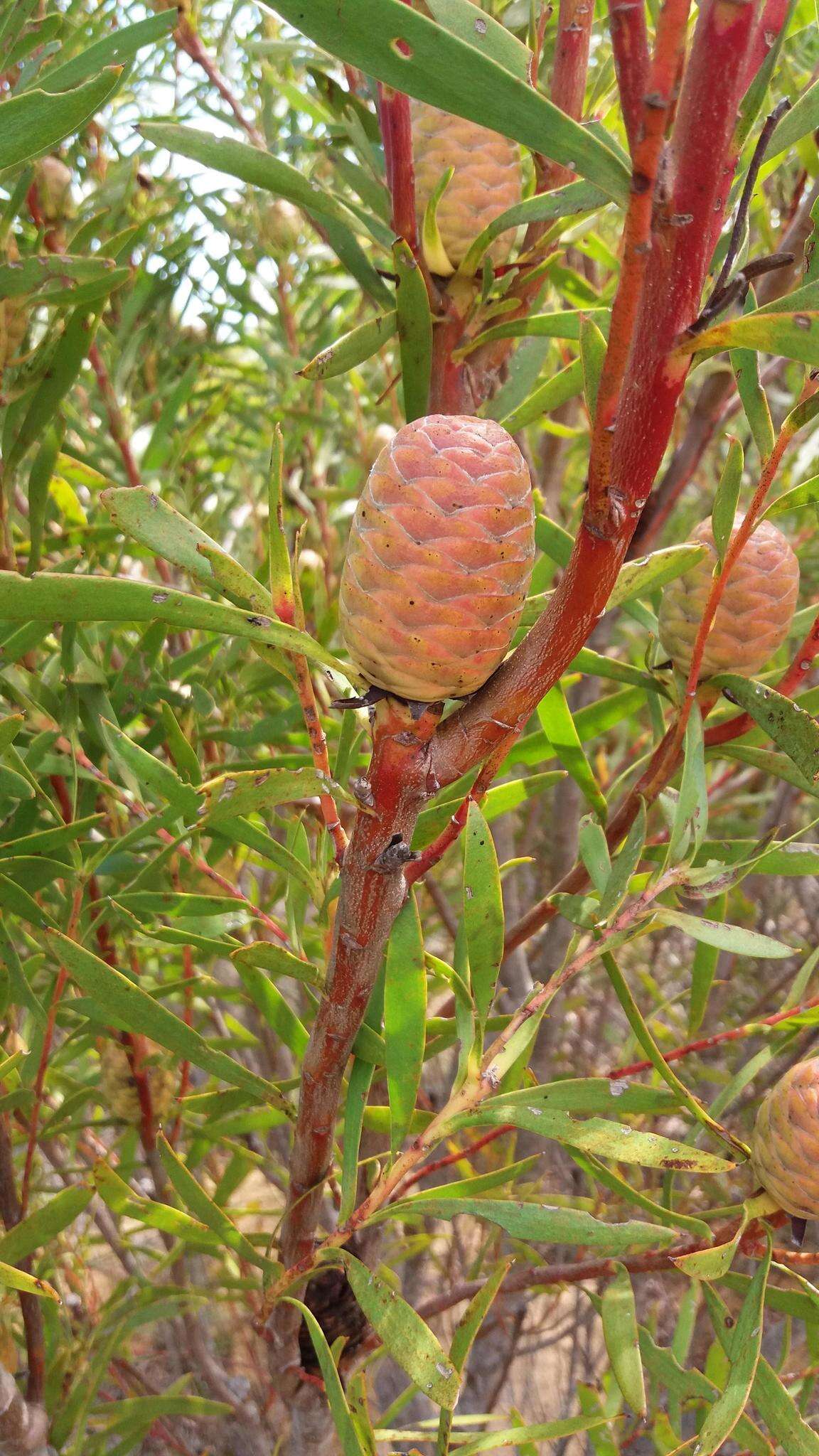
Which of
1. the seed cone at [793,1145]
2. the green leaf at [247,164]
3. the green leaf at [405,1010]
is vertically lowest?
the seed cone at [793,1145]

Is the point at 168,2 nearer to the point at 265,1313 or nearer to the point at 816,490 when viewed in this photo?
the point at 816,490

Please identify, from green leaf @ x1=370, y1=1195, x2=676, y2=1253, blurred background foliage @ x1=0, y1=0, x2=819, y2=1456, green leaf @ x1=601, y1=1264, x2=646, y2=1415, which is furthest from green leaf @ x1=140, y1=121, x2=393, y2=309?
green leaf @ x1=601, y1=1264, x2=646, y2=1415

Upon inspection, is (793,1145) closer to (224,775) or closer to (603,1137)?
(603,1137)

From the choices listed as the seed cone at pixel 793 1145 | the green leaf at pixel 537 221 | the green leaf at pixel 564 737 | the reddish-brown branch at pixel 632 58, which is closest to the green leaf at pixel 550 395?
the green leaf at pixel 537 221

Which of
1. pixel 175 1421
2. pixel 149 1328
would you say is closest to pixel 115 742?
pixel 175 1421

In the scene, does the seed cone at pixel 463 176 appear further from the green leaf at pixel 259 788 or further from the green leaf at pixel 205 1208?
the green leaf at pixel 205 1208

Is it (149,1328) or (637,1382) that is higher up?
(637,1382)
